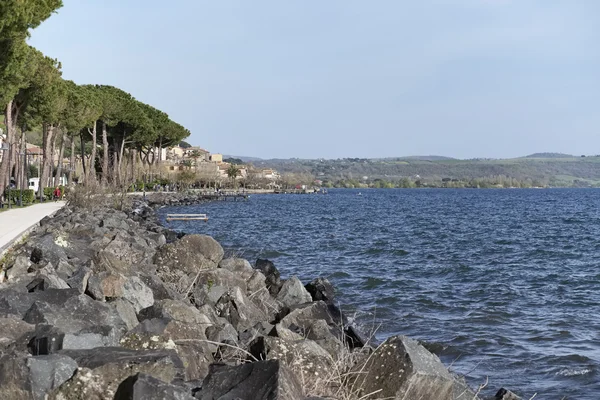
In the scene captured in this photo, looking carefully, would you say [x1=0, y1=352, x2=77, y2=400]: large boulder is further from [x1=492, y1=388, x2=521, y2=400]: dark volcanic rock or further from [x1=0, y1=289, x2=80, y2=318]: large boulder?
[x1=492, y1=388, x2=521, y2=400]: dark volcanic rock

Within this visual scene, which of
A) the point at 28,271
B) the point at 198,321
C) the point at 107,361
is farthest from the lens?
the point at 28,271

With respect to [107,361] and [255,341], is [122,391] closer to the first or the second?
[107,361]

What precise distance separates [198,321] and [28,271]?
11.9 ft

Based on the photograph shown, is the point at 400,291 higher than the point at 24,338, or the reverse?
the point at 24,338

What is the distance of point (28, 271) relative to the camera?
11.0 metres

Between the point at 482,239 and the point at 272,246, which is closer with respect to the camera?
the point at 272,246

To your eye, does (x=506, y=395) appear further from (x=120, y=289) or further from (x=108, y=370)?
(x=120, y=289)

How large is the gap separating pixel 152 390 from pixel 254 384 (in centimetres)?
91

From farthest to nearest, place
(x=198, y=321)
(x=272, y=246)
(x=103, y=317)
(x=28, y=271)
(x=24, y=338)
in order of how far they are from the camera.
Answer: (x=272, y=246)
(x=28, y=271)
(x=198, y=321)
(x=103, y=317)
(x=24, y=338)

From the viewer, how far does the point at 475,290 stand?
65.8 ft

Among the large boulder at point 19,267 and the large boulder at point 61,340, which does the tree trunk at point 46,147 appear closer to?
the large boulder at point 19,267

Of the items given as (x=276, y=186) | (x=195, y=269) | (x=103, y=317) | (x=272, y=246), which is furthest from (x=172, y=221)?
(x=276, y=186)

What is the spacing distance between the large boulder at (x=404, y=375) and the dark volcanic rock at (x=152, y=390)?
6.23 feet

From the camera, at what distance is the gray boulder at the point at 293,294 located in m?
14.1
